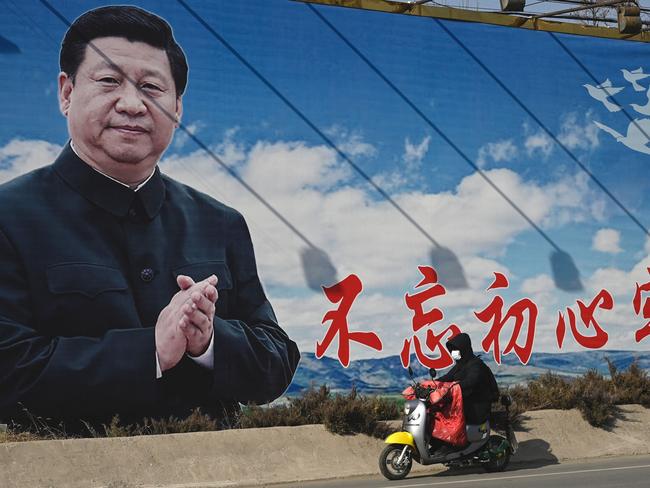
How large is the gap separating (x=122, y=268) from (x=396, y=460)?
4639 millimetres

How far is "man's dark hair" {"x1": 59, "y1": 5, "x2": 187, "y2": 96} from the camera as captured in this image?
52.3ft

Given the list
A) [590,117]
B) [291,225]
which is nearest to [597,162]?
[590,117]

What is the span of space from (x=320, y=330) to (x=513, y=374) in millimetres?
3893

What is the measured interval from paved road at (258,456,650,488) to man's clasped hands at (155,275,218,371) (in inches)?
104

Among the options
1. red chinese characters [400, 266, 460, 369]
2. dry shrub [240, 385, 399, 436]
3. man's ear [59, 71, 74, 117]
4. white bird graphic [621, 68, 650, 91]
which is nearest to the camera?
dry shrub [240, 385, 399, 436]

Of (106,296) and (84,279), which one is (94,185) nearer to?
(84,279)

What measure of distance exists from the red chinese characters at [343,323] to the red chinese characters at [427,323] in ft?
2.29

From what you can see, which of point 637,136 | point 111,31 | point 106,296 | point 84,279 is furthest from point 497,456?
point 637,136

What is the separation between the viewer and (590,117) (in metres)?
20.6

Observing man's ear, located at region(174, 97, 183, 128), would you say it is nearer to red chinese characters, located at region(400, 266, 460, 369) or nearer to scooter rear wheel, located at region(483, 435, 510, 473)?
red chinese characters, located at region(400, 266, 460, 369)

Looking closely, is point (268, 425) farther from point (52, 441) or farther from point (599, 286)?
point (599, 286)

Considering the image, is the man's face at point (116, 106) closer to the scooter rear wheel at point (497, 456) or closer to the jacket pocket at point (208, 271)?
the jacket pocket at point (208, 271)

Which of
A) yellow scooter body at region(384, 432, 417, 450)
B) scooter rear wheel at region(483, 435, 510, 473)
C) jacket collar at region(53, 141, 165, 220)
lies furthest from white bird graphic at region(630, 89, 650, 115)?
jacket collar at region(53, 141, 165, 220)

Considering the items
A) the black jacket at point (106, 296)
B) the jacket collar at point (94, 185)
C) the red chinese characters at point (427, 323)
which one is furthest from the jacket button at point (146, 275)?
the red chinese characters at point (427, 323)
